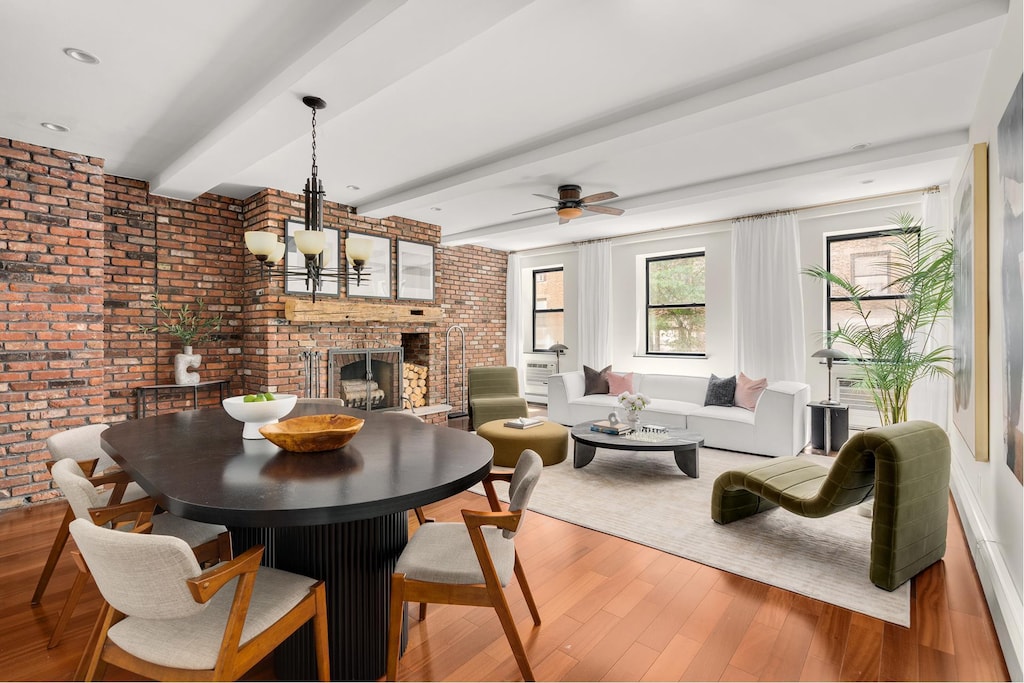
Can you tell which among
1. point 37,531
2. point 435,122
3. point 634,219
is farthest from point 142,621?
point 634,219

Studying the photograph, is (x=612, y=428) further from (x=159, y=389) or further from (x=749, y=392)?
(x=159, y=389)

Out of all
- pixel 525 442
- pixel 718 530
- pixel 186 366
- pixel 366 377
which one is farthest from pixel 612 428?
pixel 186 366

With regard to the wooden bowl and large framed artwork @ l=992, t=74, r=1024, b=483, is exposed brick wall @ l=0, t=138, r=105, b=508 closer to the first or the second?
the wooden bowl

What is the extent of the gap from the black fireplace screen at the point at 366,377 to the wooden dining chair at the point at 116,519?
306cm

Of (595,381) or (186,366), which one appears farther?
(595,381)

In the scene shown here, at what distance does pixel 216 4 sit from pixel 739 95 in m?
2.49

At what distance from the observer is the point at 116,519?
1768mm

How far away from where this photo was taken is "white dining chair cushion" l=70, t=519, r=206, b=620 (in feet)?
3.85

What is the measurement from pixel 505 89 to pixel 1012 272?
239 centimetres

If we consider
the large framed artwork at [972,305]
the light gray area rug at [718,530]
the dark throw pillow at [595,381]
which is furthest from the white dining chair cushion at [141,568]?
the dark throw pillow at [595,381]

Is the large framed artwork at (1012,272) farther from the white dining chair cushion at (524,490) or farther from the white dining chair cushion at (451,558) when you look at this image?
the white dining chair cushion at (451,558)

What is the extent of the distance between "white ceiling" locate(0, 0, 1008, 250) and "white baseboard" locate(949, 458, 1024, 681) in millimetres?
2218

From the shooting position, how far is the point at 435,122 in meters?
3.21

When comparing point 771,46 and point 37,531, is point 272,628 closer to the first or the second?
point 37,531
